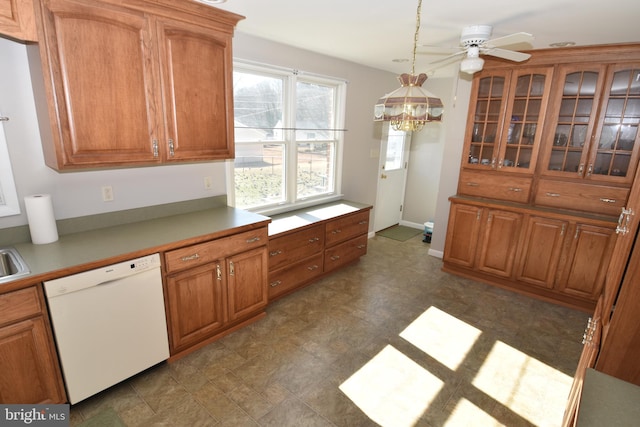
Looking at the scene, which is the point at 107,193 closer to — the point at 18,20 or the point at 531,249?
the point at 18,20

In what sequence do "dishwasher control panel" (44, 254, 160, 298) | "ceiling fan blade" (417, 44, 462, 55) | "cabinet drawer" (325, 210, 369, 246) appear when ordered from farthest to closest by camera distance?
1. "cabinet drawer" (325, 210, 369, 246)
2. "ceiling fan blade" (417, 44, 462, 55)
3. "dishwasher control panel" (44, 254, 160, 298)

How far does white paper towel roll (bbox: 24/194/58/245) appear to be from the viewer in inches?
73.1

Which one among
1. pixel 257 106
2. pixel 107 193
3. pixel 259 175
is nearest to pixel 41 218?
pixel 107 193

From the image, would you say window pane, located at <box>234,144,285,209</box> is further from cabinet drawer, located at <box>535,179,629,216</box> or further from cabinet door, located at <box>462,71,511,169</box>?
cabinet drawer, located at <box>535,179,629,216</box>

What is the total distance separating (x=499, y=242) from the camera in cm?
349

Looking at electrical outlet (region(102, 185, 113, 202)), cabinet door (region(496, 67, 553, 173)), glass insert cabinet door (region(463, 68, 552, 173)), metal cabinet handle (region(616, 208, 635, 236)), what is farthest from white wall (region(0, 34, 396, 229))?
metal cabinet handle (region(616, 208, 635, 236))

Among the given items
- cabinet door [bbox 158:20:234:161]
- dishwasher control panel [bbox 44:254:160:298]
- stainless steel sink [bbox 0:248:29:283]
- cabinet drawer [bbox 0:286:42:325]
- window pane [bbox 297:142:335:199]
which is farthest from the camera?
window pane [bbox 297:142:335:199]

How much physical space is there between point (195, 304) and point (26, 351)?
892 mm

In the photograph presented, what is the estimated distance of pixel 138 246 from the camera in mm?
1952

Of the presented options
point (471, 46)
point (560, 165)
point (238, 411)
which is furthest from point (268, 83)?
point (560, 165)

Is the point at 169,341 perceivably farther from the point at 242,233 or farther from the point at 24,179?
the point at 24,179

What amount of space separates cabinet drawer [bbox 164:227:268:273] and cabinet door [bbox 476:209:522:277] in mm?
2460

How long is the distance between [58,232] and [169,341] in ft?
3.32

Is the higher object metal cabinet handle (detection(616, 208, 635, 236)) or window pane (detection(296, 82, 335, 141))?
window pane (detection(296, 82, 335, 141))
